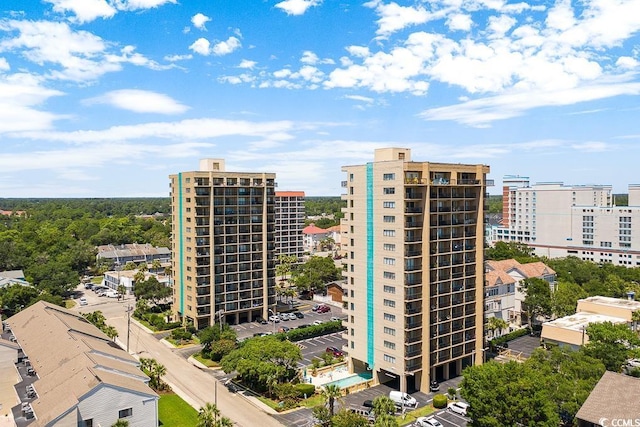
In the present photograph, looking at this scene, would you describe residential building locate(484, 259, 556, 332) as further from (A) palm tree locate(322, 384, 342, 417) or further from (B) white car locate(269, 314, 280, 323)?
(A) palm tree locate(322, 384, 342, 417)

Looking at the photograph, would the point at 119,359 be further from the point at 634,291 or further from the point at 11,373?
the point at 634,291

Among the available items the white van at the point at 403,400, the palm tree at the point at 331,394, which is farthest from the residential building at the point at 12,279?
the white van at the point at 403,400

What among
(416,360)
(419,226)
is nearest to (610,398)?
(416,360)

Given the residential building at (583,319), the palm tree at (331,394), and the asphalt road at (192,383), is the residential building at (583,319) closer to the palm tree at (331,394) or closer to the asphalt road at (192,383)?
the palm tree at (331,394)

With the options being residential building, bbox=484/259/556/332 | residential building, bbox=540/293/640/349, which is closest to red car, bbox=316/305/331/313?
residential building, bbox=484/259/556/332

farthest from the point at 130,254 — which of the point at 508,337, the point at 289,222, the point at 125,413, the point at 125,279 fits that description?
the point at 508,337

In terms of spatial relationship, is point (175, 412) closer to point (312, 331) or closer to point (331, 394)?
point (331, 394)
